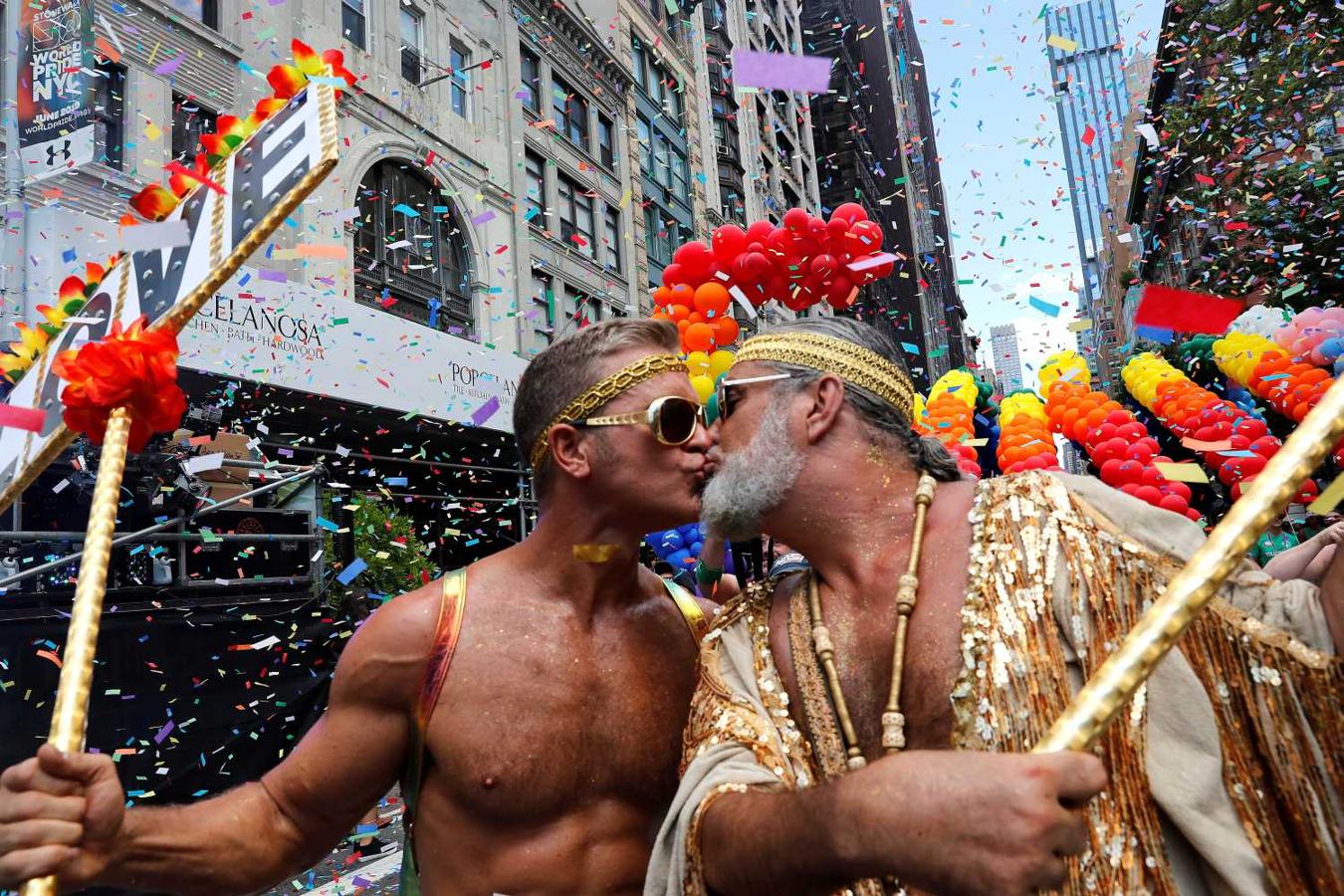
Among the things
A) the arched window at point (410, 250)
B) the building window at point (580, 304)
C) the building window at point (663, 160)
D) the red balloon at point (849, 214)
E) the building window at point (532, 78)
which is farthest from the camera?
the building window at point (663, 160)

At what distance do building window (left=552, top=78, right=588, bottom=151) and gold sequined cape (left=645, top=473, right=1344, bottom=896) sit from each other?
21.9m

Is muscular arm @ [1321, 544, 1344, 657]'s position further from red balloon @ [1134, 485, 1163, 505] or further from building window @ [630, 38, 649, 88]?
building window @ [630, 38, 649, 88]

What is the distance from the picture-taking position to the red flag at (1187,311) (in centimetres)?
301

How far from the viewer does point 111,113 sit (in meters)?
11.3

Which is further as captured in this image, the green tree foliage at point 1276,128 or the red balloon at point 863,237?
the green tree foliage at point 1276,128

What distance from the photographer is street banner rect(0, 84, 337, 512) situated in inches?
68.1

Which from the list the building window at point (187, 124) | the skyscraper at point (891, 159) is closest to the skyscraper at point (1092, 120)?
the skyscraper at point (891, 159)

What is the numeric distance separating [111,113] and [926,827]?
13.4 metres

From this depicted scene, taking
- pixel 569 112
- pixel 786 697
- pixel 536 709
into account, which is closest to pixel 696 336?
pixel 536 709

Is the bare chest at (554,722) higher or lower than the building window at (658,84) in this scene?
lower

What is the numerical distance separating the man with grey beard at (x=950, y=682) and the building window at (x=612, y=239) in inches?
850

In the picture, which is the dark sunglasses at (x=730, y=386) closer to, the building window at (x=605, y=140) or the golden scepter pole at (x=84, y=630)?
the golden scepter pole at (x=84, y=630)

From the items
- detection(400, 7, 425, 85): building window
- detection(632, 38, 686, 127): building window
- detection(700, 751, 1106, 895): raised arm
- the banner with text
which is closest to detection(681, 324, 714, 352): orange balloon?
detection(700, 751, 1106, 895): raised arm

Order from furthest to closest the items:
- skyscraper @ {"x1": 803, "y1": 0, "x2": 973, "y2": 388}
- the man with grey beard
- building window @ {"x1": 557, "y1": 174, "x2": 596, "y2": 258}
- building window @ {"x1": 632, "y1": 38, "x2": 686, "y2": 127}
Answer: skyscraper @ {"x1": 803, "y1": 0, "x2": 973, "y2": 388} → building window @ {"x1": 632, "y1": 38, "x2": 686, "y2": 127} → building window @ {"x1": 557, "y1": 174, "x2": 596, "y2": 258} → the man with grey beard
